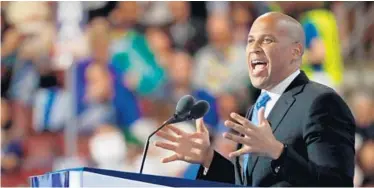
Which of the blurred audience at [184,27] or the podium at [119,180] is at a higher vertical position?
the blurred audience at [184,27]

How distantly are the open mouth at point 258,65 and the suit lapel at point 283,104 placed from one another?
80mm

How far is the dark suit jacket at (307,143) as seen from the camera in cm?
198

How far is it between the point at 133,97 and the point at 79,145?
1.61 ft

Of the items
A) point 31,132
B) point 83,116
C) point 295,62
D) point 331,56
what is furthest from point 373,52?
point 295,62

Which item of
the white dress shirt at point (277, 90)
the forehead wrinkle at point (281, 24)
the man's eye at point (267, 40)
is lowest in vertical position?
the white dress shirt at point (277, 90)

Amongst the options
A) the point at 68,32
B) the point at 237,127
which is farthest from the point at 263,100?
the point at 68,32

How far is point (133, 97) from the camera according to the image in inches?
250

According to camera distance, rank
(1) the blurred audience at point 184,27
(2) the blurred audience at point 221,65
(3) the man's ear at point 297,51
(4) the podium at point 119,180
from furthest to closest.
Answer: (1) the blurred audience at point 184,27, (2) the blurred audience at point 221,65, (3) the man's ear at point 297,51, (4) the podium at point 119,180

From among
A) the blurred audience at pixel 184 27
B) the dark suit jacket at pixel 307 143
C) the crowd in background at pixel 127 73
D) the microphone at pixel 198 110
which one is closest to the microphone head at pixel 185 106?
the microphone at pixel 198 110

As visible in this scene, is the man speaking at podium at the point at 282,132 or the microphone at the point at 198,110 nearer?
the man speaking at podium at the point at 282,132

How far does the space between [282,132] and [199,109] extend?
210 millimetres

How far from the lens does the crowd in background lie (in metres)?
6.22

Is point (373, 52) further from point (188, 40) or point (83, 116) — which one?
point (83, 116)

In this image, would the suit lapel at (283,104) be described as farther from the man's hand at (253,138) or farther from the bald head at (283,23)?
the man's hand at (253,138)
